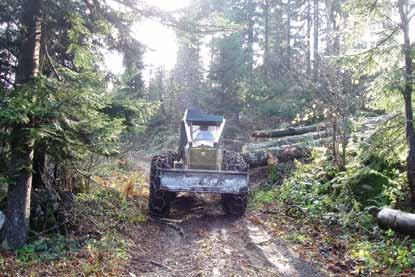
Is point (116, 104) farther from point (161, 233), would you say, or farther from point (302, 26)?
point (302, 26)

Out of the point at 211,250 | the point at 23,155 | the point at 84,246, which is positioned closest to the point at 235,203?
the point at 211,250

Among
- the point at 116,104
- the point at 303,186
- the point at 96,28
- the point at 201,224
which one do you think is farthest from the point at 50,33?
the point at 303,186

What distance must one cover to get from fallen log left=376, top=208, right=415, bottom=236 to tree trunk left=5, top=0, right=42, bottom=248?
5.96 metres

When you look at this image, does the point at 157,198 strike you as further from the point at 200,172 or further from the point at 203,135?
the point at 203,135

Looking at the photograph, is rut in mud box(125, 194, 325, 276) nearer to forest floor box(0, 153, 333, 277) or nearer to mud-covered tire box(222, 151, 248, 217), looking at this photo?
forest floor box(0, 153, 333, 277)

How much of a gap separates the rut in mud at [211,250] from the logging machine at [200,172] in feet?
1.59

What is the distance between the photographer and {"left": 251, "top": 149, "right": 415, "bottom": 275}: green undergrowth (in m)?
6.04

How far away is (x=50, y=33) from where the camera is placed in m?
7.29

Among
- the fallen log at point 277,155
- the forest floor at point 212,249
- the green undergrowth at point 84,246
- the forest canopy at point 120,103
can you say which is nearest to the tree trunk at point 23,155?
the forest canopy at point 120,103

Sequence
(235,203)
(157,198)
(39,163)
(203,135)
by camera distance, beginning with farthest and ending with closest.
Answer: (203,135) < (235,203) < (157,198) < (39,163)

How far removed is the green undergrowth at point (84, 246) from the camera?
5305 mm

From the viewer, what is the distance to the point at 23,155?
228 inches

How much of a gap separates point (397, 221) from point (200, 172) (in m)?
4.23

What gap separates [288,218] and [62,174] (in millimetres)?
5157
